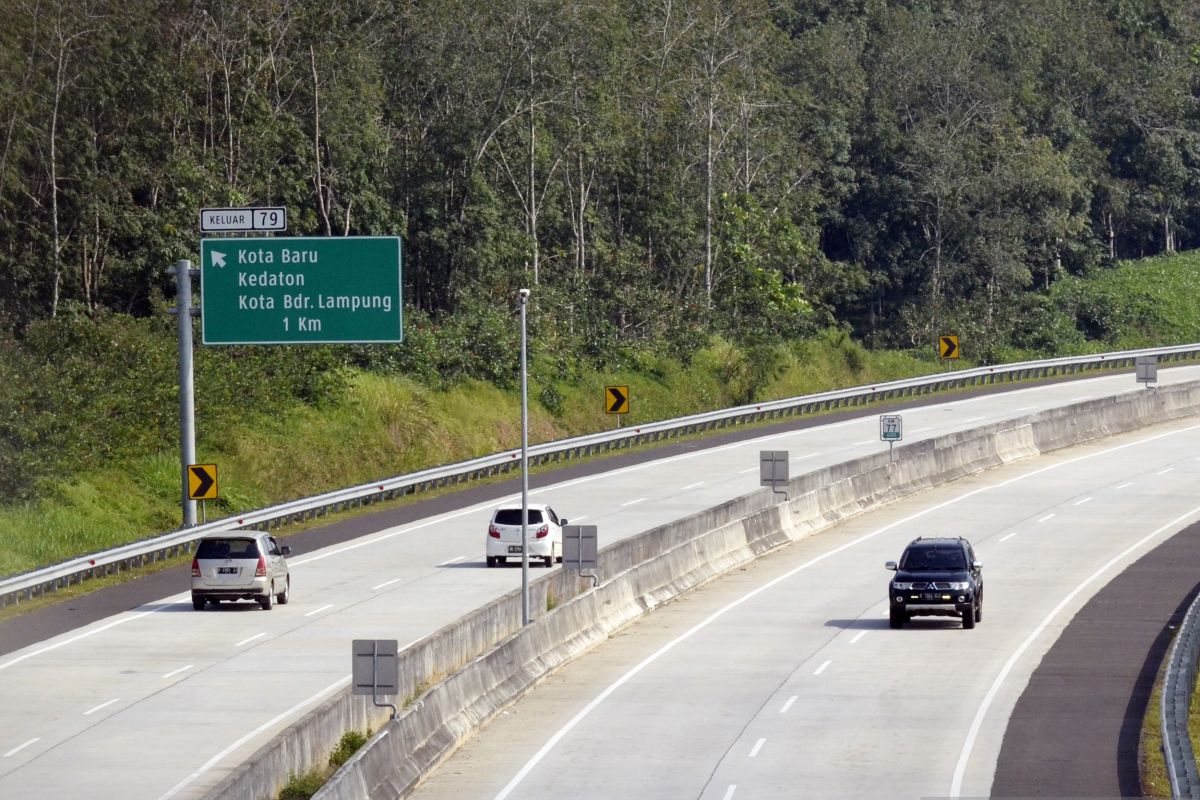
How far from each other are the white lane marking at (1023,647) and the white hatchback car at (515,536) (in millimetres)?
10983

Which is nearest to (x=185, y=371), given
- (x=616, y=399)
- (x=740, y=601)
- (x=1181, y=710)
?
(x=740, y=601)

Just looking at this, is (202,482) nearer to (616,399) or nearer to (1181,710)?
(616,399)

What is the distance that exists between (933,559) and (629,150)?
5212 centimetres

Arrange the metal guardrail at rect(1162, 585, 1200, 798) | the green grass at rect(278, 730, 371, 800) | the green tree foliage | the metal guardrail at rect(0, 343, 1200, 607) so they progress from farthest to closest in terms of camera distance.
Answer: the green tree foliage
the metal guardrail at rect(0, 343, 1200, 607)
the metal guardrail at rect(1162, 585, 1200, 798)
the green grass at rect(278, 730, 371, 800)

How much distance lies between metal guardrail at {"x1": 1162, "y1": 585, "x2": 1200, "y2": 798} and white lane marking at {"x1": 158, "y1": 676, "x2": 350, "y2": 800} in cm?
1159

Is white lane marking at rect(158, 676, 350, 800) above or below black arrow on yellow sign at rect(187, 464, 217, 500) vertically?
below

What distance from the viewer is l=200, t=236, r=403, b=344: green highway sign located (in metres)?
37.0

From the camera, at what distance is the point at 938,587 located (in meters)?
37.2

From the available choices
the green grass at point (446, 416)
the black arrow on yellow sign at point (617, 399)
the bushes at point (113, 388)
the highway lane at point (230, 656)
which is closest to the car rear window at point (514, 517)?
the highway lane at point (230, 656)

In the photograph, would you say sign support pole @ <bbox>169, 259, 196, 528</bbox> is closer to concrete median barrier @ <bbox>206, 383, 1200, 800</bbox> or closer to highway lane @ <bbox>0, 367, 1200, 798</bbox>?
highway lane @ <bbox>0, 367, 1200, 798</bbox>

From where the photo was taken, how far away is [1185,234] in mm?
118250

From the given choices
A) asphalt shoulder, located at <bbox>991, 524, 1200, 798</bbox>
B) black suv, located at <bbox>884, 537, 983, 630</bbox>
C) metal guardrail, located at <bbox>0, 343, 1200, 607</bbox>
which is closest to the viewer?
asphalt shoulder, located at <bbox>991, 524, 1200, 798</bbox>

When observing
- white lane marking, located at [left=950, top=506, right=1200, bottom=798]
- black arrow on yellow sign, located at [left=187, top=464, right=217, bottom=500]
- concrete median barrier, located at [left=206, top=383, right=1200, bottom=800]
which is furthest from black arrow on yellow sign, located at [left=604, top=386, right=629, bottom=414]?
black arrow on yellow sign, located at [left=187, top=464, right=217, bottom=500]

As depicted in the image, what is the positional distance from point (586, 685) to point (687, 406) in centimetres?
4463
